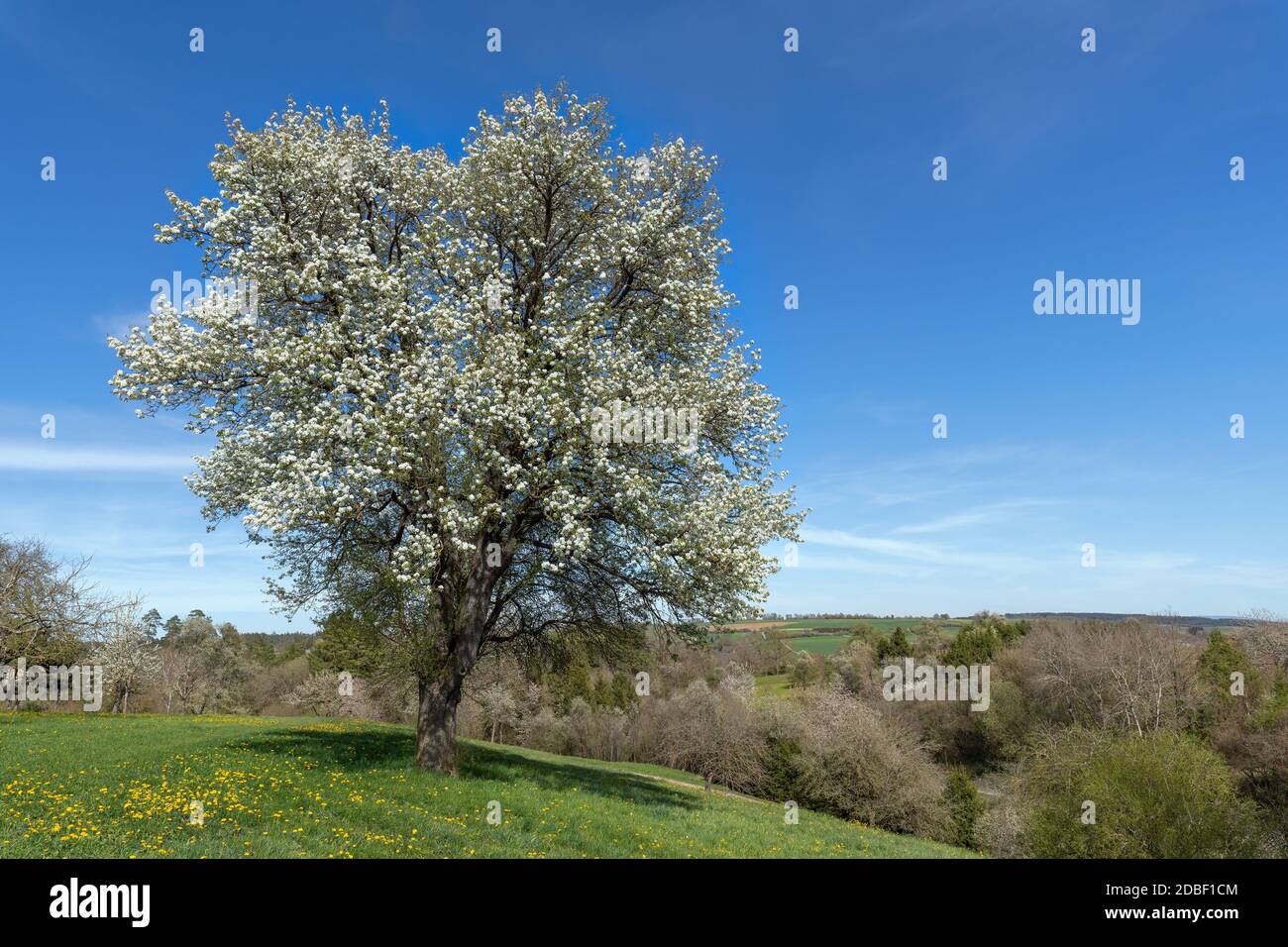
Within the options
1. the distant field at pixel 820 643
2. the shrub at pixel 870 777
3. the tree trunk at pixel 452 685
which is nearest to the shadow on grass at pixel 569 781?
the tree trunk at pixel 452 685

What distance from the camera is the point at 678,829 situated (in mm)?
17750

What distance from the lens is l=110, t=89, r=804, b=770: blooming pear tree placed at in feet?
55.7

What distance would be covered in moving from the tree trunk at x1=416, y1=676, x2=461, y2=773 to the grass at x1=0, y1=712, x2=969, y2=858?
69cm

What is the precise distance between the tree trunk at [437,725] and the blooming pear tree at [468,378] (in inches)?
2.5

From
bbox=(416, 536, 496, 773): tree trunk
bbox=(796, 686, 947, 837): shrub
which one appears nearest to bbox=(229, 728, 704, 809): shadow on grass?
bbox=(416, 536, 496, 773): tree trunk

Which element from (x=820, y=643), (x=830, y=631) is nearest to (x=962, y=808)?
(x=820, y=643)

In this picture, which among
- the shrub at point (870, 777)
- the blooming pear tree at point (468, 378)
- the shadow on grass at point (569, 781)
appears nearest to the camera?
the blooming pear tree at point (468, 378)

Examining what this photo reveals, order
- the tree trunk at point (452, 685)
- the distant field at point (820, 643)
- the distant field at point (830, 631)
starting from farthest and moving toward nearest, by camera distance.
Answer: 1. the distant field at point (820, 643)
2. the distant field at point (830, 631)
3. the tree trunk at point (452, 685)

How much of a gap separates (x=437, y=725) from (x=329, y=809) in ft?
19.2

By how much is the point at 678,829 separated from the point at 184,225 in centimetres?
2049

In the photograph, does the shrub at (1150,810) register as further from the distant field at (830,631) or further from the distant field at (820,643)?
the distant field at (820,643)

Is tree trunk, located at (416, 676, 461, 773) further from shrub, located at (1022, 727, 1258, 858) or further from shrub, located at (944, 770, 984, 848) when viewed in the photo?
shrub, located at (944, 770, 984, 848)

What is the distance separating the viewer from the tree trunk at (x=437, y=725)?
19.6m
